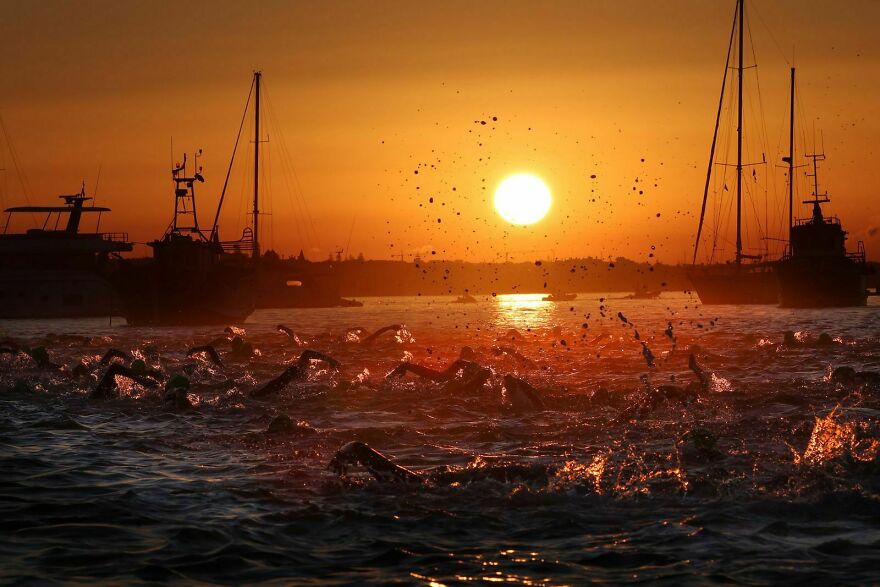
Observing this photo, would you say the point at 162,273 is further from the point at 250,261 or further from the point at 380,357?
the point at 380,357

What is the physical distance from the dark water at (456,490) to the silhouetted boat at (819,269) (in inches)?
3800

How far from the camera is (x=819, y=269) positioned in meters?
110

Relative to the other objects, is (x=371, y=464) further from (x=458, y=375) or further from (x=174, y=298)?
(x=174, y=298)

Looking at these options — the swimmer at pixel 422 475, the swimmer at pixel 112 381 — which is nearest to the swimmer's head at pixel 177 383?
the swimmer at pixel 112 381

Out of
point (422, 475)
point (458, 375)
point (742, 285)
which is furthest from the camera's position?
point (742, 285)

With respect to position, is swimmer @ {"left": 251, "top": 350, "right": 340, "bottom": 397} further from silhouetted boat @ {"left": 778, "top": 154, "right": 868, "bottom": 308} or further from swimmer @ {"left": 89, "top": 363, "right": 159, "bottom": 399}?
silhouetted boat @ {"left": 778, "top": 154, "right": 868, "bottom": 308}

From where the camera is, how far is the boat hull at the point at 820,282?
110 meters

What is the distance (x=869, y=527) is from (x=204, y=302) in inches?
3052

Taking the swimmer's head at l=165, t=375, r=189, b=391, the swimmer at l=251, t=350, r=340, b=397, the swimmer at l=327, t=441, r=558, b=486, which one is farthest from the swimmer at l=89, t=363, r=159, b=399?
the swimmer at l=327, t=441, r=558, b=486

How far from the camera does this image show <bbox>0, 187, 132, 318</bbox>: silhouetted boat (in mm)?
111812

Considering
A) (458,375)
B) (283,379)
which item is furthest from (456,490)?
(283,379)

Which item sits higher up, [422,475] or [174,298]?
[174,298]

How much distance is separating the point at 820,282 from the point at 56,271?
89679 mm

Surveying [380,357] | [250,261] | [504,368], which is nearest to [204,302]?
[250,261]
